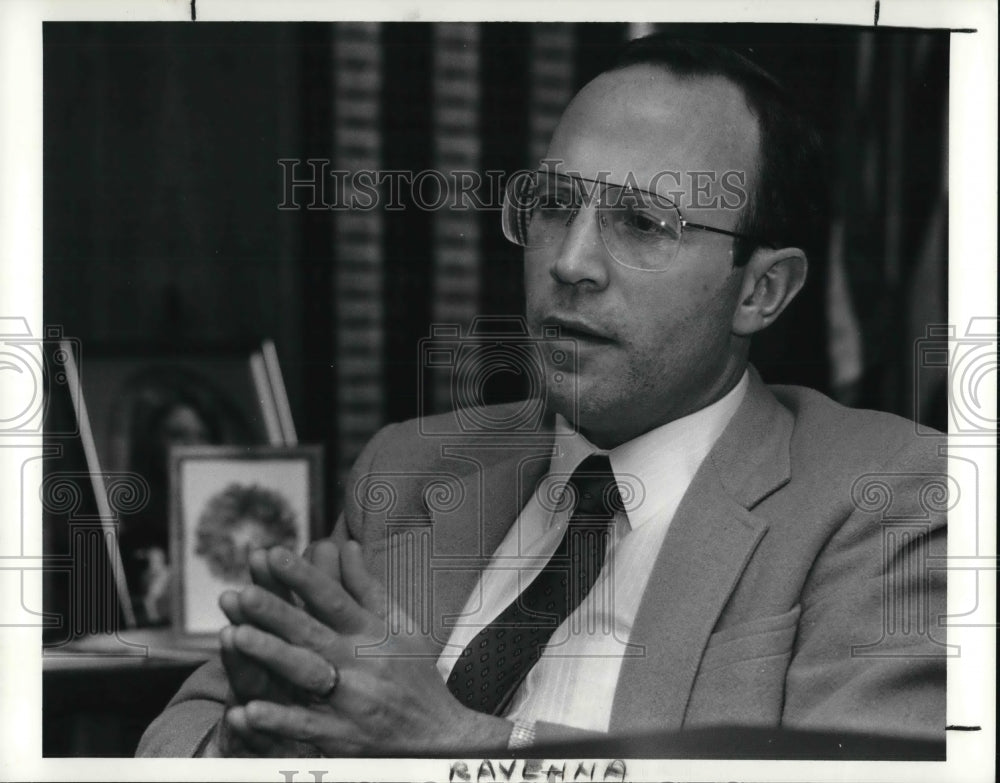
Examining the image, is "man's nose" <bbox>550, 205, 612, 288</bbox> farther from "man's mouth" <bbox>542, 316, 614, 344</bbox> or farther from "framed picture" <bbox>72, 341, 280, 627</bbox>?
"framed picture" <bbox>72, 341, 280, 627</bbox>

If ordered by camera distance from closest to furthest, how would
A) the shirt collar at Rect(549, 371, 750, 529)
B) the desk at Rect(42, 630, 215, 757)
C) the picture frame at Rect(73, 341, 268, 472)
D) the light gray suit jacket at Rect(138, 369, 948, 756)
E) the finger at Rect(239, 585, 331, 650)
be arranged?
the finger at Rect(239, 585, 331, 650) < the light gray suit jacket at Rect(138, 369, 948, 756) < the shirt collar at Rect(549, 371, 750, 529) < the desk at Rect(42, 630, 215, 757) < the picture frame at Rect(73, 341, 268, 472)

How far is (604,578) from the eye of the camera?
2.89 meters

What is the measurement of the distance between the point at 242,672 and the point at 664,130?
4.42 ft

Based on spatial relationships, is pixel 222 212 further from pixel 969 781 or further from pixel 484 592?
pixel 969 781

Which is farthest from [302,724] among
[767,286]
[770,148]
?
[770,148]

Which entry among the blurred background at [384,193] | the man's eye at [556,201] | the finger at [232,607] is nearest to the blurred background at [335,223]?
the blurred background at [384,193]

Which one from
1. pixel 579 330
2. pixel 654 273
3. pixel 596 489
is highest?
pixel 654 273

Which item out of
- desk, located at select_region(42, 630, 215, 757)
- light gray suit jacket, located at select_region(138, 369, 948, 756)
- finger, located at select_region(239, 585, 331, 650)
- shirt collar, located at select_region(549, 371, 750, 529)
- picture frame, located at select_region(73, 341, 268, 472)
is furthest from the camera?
picture frame, located at select_region(73, 341, 268, 472)

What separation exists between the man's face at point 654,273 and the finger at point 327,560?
60cm

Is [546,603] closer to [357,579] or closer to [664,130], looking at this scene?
[357,579]

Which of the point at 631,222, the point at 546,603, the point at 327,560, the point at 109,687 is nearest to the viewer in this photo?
the point at 327,560

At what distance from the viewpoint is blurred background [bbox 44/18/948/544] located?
2969 mm

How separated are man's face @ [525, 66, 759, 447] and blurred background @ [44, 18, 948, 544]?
123 millimetres

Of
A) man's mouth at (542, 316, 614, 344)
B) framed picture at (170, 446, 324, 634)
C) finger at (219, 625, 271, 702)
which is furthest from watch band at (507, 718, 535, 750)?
man's mouth at (542, 316, 614, 344)
